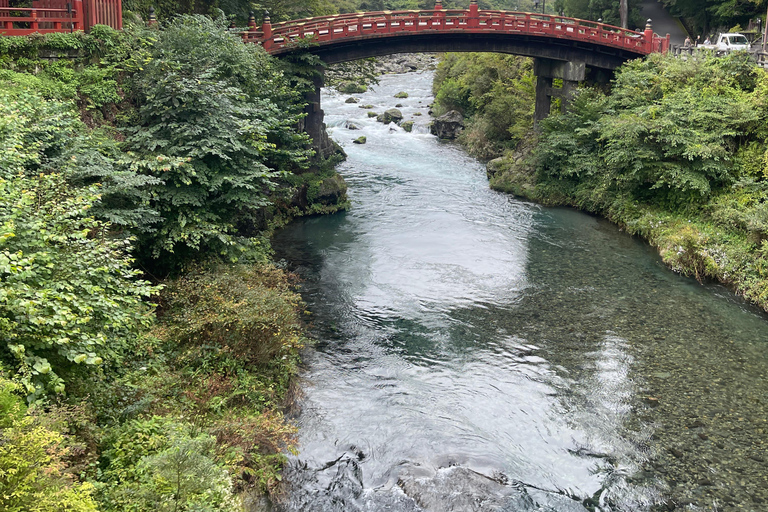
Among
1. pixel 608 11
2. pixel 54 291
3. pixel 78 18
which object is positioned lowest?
pixel 54 291

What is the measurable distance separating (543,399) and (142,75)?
48.0 feet

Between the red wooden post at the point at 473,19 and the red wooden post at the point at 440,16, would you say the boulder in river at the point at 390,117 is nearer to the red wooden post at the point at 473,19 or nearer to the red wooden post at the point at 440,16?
the red wooden post at the point at 440,16

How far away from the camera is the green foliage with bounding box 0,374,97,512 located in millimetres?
5766

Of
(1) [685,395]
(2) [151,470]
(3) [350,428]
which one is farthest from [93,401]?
(1) [685,395]

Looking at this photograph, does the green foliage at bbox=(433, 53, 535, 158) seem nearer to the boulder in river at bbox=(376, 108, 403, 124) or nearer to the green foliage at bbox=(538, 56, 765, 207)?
the boulder in river at bbox=(376, 108, 403, 124)

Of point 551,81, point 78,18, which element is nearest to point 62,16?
point 78,18

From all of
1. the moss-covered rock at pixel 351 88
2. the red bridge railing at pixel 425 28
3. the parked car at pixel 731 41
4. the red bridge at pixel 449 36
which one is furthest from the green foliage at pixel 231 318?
the moss-covered rock at pixel 351 88

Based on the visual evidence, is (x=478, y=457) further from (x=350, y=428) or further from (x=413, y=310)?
(x=413, y=310)

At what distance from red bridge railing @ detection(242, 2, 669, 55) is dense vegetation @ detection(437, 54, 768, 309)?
8.71 feet

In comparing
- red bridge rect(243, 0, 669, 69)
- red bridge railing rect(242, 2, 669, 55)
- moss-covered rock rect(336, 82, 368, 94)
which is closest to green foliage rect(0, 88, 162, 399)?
red bridge railing rect(242, 2, 669, 55)

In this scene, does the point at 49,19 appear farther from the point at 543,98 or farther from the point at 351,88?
the point at 351,88

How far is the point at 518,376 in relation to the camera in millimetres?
13820

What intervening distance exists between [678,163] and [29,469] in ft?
75.1

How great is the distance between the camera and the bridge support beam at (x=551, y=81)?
31.8 metres
